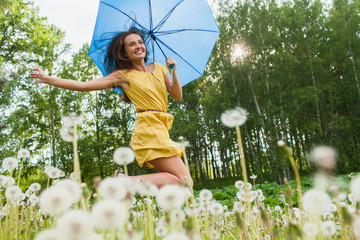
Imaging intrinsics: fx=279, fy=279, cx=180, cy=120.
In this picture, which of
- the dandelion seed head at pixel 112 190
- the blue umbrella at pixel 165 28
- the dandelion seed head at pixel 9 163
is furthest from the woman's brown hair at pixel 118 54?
the dandelion seed head at pixel 112 190

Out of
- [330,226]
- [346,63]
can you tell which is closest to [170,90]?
[330,226]

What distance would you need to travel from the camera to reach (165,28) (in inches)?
166

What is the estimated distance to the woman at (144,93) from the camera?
3.03 m

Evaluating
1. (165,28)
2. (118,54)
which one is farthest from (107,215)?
(165,28)

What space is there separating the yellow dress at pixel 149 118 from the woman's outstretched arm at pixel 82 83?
10cm

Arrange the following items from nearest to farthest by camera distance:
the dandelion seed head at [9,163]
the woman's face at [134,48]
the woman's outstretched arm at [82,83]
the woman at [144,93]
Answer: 1. the dandelion seed head at [9,163]
2. the woman's outstretched arm at [82,83]
3. the woman at [144,93]
4. the woman's face at [134,48]

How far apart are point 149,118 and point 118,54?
3.34 ft

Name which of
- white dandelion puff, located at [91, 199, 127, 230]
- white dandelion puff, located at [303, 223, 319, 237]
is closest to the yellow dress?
white dandelion puff, located at [303, 223, 319, 237]

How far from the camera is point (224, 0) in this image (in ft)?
55.6

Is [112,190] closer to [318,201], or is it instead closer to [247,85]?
[318,201]

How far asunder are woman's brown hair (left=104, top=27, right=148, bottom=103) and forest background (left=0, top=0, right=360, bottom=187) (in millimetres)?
12038

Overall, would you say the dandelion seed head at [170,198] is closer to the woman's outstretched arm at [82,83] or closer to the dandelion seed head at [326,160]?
the dandelion seed head at [326,160]

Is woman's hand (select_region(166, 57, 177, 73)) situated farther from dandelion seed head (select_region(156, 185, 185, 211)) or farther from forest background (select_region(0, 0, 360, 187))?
forest background (select_region(0, 0, 360, 187))

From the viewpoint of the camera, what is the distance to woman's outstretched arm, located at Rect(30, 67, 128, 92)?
2.68 m
